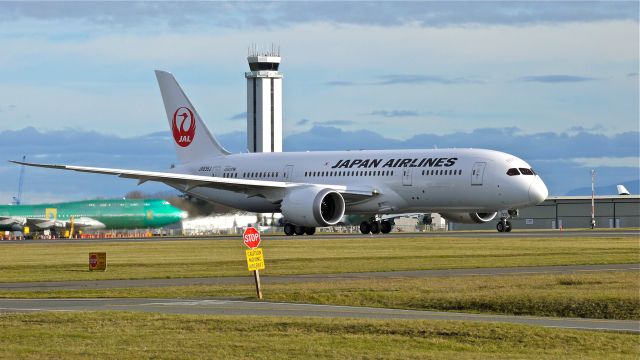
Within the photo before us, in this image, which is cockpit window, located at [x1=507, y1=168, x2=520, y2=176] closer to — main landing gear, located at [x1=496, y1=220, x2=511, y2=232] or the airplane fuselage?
the airplane fuselage

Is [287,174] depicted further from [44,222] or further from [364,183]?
[44,222]

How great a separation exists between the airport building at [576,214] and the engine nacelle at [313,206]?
41409 millimetres

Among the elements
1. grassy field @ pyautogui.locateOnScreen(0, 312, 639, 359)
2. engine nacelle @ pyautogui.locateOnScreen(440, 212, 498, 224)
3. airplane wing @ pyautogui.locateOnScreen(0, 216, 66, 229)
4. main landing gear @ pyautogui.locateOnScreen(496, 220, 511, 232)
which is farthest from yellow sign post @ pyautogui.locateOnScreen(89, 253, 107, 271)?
airplane wing @ pyautogui.locateOnScreen(0, 216, 66, 229)

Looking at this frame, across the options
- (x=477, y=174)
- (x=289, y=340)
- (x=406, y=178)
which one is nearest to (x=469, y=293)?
(x=289, y=340)

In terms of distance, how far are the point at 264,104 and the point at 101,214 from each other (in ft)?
170

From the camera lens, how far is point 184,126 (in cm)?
8000

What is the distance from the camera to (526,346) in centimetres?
1927

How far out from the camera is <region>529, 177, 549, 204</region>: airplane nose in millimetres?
63281

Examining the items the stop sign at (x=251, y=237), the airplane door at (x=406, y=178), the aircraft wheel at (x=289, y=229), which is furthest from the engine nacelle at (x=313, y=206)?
the stop sign at (x=251, y=237)

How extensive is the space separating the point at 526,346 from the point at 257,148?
13035cm

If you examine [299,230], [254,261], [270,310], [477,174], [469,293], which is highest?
[477,174]

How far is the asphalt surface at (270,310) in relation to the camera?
2277 cm

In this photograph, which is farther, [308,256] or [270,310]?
[308,256]

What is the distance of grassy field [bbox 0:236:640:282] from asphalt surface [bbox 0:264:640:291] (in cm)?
175
